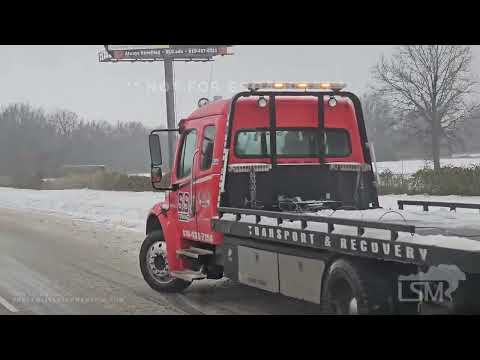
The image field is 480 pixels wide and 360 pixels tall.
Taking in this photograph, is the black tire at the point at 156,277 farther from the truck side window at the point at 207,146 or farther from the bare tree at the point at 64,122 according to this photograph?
the bare tree at the point at 64,122

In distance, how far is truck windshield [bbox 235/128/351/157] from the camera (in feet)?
27.9

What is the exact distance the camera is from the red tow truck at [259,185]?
7043 mm

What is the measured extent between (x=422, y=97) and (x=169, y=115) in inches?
432

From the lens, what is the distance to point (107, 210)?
24812mm

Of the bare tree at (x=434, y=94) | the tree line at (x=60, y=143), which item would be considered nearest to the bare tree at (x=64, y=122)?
the tree line at (x=60, y=143)

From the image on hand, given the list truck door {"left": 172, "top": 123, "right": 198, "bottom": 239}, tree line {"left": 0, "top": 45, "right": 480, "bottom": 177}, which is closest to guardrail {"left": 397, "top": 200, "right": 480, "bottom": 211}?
truck door {"left": 172, "top": 123, "right": 198, "bottom": 239}

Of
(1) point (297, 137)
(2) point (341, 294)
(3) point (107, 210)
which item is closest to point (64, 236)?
(3) point (107, 210)

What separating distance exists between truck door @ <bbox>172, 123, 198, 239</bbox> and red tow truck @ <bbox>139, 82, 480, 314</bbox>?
0.01 meters

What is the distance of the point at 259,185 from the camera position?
27.6 feet

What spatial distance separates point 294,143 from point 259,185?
2.55ft

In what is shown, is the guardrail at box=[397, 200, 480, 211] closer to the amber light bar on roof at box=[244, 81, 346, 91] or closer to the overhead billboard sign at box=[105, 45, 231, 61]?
the amber light bar on roof at box=[244, 81, 346, 91]

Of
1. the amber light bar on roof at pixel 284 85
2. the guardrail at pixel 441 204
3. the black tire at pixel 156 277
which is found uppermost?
the amber light bar on roof at pixel 284 85

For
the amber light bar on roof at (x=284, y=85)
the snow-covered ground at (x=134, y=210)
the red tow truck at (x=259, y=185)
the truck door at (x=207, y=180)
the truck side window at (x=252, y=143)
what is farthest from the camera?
the truck side window at (x=252, y=143)
